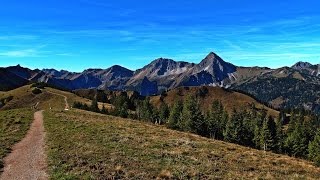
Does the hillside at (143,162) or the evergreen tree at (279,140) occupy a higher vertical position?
the hillside at (143,162)

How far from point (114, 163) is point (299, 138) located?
94.3 m

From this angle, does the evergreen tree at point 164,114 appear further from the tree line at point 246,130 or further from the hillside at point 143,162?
the hillside at point 143,162

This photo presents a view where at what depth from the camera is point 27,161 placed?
90.7 ft

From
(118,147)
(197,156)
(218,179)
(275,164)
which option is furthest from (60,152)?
(275,164)

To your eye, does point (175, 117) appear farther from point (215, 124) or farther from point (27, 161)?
point (27, 161)

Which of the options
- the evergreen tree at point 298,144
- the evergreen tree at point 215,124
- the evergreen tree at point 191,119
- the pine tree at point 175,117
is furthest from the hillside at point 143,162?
the evergreen tree at point 215,124

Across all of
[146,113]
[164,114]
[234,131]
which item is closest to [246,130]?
[234,131]

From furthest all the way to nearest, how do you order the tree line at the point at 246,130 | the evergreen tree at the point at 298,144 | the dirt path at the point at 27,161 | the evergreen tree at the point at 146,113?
the evergreen tree at the point at 146,113, the tree line at the point at 246,130, the evergreen tree at the point at 298,144, the dirt path at the point at 27,161

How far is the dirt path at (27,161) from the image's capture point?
23141mm

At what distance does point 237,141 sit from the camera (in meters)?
115

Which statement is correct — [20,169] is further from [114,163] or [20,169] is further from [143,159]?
[143,159]

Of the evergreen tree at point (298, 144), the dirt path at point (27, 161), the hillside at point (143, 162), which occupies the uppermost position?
the hillside at point (143, 162)

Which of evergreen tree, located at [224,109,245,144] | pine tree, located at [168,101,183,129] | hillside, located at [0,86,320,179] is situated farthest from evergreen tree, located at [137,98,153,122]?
hillside, located at [0,86,320,179]

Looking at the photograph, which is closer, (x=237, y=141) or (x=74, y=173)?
(x=74, y=173)
